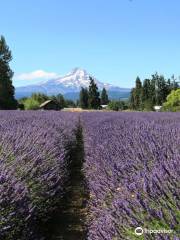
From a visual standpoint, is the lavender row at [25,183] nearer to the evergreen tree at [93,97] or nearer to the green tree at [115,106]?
the green tree at [115,106]

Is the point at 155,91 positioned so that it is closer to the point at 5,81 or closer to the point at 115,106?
the point at 115,106

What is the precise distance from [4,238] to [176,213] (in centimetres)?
128

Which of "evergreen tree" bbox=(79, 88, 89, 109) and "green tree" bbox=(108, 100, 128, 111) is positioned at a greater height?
"evergreen tree" bbox=(79, 88, 89, 109)

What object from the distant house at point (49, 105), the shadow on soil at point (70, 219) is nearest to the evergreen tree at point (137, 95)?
the distant house at point (49, 105)

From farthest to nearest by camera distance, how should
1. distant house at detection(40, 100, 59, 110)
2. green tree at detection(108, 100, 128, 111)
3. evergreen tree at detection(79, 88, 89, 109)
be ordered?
1. evergreen tree at detection(79, 88, 89, 109)
2. green tree at detection(108, 100, 128, 111)
3. distant house at detection(40, 100, 59, 110)

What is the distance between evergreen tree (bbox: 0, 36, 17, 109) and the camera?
196ft

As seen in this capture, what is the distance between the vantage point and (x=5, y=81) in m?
63.1

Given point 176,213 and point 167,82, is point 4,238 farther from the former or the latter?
point 167,82

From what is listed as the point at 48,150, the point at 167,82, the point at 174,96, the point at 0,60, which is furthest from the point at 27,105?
the point at 48,150

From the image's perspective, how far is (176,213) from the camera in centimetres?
256

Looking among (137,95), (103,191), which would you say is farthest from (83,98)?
(103,191)

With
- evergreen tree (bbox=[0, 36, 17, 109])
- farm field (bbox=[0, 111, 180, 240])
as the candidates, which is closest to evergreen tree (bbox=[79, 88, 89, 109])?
evergreen tree (bbox=[0, 36, 17, 109])

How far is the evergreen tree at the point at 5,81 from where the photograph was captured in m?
59.8

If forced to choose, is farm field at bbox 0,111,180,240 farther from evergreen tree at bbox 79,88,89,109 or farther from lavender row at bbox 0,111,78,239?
evergreen tree at bbox 79,88,89,109
